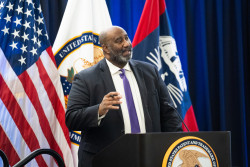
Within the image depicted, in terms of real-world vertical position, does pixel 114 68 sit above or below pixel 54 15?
below

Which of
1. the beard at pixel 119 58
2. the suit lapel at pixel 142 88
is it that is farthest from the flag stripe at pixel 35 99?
the suit lapel at pixel 142 88

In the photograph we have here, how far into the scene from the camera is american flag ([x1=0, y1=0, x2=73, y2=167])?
3.04 metres

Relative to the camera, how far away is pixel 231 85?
15.5 feet

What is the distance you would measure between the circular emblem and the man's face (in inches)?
44.9

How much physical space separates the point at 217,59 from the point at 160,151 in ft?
11.0

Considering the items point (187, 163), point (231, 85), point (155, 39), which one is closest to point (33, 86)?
point (155, 39)

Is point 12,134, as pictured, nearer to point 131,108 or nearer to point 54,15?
point 131,108

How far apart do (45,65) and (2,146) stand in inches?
31.9

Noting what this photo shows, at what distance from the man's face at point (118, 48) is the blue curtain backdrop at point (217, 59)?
5.70 ft

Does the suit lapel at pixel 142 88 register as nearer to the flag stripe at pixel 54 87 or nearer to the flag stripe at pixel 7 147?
the flag stripe at pixel 54 87

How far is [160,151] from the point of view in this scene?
1554 mm

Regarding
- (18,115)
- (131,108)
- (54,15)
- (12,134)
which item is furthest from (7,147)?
(54,15)

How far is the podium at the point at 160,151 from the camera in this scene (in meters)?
1.54

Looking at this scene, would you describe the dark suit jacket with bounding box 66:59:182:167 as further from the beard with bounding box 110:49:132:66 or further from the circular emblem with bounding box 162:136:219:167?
the circular emblem with bounding box 162:136:219:167
